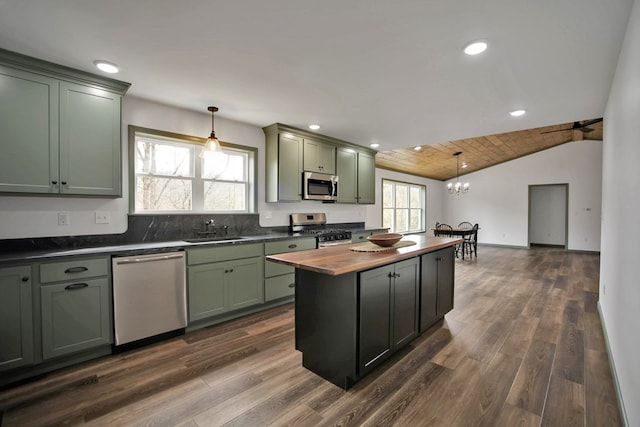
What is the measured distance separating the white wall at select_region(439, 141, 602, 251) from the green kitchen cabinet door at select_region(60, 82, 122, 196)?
9.95 m

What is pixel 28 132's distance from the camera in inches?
87.3

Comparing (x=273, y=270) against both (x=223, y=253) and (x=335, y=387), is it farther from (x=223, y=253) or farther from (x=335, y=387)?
(x=335, y=387)

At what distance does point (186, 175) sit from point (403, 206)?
6.50m

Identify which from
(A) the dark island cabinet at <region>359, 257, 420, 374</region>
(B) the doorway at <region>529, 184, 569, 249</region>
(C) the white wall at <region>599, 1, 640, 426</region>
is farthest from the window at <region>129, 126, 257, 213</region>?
(B) the doorway at <region>529, 184, 569, 249</region>

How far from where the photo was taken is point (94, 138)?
99.2 inches

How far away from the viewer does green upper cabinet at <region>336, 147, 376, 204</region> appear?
4.93m

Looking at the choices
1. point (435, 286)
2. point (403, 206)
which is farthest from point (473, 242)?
point (435, 286)

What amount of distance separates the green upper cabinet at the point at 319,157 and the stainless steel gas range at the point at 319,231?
763mm

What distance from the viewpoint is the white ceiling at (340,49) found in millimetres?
1706

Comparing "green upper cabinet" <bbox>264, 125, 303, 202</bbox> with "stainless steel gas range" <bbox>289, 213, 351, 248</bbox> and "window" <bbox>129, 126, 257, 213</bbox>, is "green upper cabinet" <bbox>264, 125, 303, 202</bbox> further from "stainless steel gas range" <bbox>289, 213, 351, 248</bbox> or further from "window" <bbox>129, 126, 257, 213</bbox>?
"stainless steel gas range" <bbox>289, 213, 351, 248</bbox>

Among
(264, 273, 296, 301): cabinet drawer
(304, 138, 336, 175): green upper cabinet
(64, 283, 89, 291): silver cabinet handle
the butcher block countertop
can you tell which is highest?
(304, 138, 336, 175): green upper cabinet

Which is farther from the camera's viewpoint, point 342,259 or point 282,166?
point 282,166

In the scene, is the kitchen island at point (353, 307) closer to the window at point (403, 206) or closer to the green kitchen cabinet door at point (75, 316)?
the green kitchen cabinet door at point (75, 316)

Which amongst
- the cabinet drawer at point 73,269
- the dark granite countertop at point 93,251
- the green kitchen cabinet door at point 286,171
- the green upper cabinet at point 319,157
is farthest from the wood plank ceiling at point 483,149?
the cabinet drawer at point 73,269
